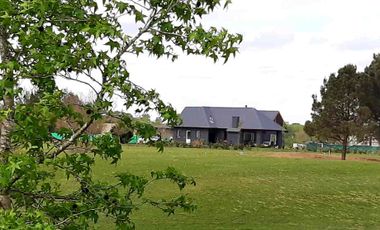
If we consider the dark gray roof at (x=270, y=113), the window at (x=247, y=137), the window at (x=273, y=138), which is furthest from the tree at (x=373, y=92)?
the dark gray roof at (x=270, y=113)

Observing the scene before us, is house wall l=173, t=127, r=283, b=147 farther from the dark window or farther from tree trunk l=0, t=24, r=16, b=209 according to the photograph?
tree trunk l=0, t=24, r=16, b=209

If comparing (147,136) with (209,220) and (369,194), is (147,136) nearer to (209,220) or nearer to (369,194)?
(209,220)

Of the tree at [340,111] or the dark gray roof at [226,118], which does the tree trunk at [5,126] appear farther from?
the dark gray roof at [226,118]

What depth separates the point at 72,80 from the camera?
402 centimetres

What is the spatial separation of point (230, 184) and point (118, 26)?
17.7 meters

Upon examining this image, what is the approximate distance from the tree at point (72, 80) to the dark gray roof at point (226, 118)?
6568cm

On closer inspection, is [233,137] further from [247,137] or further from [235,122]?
[235,122]

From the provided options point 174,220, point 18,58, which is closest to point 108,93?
point 18,58

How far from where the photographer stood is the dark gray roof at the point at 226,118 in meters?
70.9

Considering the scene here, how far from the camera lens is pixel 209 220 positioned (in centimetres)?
1521

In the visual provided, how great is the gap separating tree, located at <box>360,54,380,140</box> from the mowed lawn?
60.4 feet

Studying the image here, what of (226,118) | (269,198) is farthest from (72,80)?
(226,118)

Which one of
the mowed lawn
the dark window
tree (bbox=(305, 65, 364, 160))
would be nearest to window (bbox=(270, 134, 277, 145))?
the dark window

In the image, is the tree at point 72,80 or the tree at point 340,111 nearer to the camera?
the tree at point 72,80
